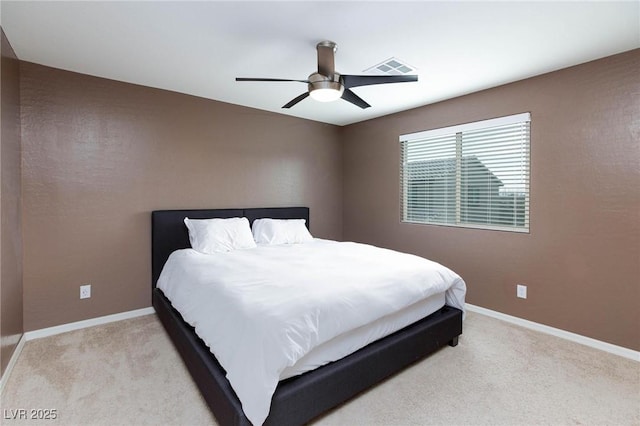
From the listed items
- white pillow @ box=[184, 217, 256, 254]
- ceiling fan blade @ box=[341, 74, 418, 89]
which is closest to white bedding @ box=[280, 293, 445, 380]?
ceiling fan blade @ box=[341, 74, 418, 89]

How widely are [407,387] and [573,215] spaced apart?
7.05 ft

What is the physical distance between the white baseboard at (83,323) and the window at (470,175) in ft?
11.1

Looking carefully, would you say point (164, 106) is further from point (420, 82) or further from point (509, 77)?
point (509, 77)

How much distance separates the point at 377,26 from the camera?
212cm

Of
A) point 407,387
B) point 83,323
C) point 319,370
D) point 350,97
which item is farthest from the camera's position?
point 83,323

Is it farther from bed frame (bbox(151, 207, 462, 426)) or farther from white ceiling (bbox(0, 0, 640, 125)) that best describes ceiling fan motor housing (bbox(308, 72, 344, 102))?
bed frame (bbox(151, 207, 462, 426))

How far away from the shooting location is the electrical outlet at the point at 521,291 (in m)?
3.07

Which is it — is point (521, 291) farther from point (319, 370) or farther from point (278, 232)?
point (278, 232)

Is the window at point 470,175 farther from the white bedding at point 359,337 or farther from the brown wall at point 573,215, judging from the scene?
the white bedding at point 359,337

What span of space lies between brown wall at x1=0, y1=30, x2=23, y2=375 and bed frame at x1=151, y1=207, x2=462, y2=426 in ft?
3.31

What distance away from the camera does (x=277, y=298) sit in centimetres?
180

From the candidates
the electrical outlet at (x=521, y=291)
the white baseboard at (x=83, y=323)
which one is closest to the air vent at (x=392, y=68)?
the electrical outlet at (x=521, y=291)

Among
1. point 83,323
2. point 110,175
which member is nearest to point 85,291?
point 83,323

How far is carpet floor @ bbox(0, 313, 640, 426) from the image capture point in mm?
1792
